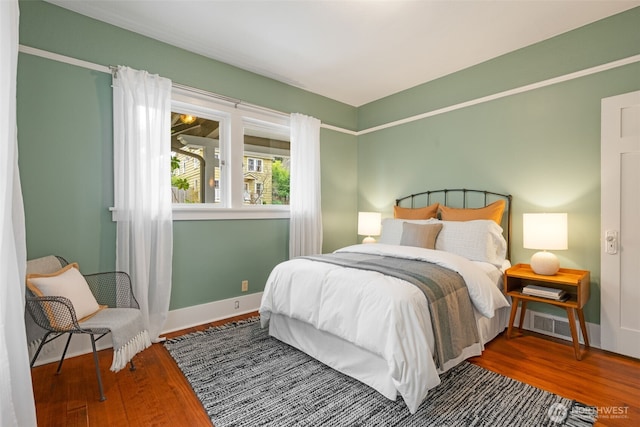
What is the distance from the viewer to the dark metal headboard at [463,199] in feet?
10.3

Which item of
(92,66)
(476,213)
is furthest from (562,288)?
(92,66)

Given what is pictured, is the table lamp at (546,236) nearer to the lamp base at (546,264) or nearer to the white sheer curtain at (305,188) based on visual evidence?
the lamp base at (546,264)

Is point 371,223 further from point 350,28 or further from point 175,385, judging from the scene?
point 175,385

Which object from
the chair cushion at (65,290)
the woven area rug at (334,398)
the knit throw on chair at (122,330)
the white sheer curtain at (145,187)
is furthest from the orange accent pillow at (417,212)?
the chair cushion at (65,290)

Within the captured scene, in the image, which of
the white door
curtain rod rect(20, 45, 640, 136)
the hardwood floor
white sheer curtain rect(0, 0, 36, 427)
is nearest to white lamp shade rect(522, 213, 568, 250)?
the white door

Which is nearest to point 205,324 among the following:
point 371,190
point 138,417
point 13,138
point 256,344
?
point 256,344

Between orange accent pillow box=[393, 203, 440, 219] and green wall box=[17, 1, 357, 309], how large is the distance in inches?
74.0

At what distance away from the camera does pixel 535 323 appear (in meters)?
2.92

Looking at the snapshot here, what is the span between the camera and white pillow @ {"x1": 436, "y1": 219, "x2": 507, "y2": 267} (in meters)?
2.84

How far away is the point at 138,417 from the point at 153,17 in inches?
113

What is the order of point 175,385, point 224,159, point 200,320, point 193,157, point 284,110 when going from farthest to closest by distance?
1. point 284,110
2. point 224,159
3. point 193,157
4. point 200,320
5. point 175,385

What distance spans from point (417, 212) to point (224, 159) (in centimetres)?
223

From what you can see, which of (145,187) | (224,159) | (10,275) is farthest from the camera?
(224,159)

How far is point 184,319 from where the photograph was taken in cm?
302
